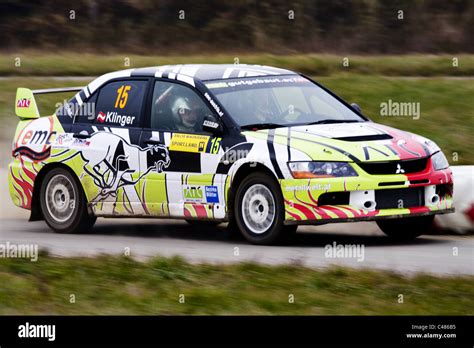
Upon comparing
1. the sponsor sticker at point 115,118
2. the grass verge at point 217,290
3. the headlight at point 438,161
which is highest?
the sponsor sticker at point 115,118

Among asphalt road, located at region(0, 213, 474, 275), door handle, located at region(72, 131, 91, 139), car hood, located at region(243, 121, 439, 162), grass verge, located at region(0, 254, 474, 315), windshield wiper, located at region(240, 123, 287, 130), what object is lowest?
grass verge, located at region(0, 254, 474, 315)

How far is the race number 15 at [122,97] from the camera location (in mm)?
12609

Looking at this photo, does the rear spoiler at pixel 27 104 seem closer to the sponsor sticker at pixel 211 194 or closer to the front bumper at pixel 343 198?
the sponsor sticker at pixel 211 194

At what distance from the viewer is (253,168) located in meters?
11.2

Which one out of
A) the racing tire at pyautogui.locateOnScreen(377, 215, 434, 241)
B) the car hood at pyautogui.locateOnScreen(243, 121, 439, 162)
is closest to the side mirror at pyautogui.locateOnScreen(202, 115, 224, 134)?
the car hood at pyautogui.locateOnScreen(243, 121, 439, 162)

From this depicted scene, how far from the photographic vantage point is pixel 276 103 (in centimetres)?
1199

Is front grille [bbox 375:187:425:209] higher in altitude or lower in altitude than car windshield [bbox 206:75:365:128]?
lower

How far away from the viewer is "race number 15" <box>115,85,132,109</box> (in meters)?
12.6

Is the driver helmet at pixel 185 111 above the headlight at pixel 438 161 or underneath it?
above

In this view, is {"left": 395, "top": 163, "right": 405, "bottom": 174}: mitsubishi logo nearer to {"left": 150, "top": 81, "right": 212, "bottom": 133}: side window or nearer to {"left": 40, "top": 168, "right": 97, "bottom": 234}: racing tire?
{"left": 150, "top": 81, "right": 212, "bottom": 133}: side window

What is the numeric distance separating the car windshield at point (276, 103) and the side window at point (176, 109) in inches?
8.4

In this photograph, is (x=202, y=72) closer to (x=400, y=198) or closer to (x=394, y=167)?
(x=394, y=167)

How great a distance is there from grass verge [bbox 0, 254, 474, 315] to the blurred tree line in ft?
63.4

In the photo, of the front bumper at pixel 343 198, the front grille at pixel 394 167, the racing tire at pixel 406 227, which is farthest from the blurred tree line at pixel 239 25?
the front bumper at pixel 343 198
